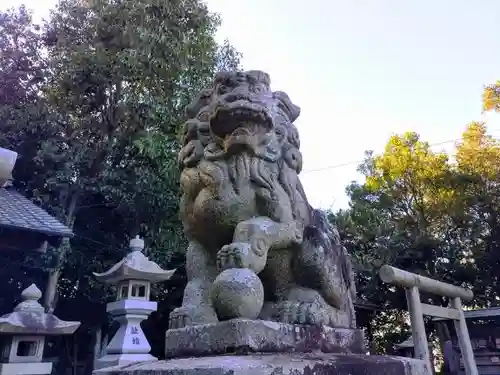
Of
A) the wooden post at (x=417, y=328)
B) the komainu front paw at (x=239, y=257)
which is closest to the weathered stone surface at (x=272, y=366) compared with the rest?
the komainu front paw at (x=239, y=257)

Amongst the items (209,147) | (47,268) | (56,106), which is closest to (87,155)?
(56,106)

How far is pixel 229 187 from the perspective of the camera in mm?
2176

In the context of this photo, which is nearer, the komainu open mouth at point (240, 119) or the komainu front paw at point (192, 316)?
the komainu front paw at point (192, 316)

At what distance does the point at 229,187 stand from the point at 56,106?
937 centimetres

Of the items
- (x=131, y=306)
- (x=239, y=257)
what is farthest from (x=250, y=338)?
(x=131, y=306)

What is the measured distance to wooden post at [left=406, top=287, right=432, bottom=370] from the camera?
577 cm

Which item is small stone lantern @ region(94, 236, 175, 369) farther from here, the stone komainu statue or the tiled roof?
the stone komainu statue

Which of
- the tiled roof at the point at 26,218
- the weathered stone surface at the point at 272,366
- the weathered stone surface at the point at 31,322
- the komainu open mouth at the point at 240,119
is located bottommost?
the weathered stone surface at the point at 272,366

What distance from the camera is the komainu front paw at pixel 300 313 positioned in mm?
2020

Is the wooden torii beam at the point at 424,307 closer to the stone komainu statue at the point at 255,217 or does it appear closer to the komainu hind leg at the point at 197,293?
the stone komainu statue at the point at 255,217

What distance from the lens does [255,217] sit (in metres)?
2.16

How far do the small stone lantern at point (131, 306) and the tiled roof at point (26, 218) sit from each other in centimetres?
202

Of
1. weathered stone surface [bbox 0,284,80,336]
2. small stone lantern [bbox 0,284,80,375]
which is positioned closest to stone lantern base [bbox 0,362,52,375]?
small stone lantern [bbox 0,284,80,375]

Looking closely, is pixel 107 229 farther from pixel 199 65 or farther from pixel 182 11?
pixel 182 11
